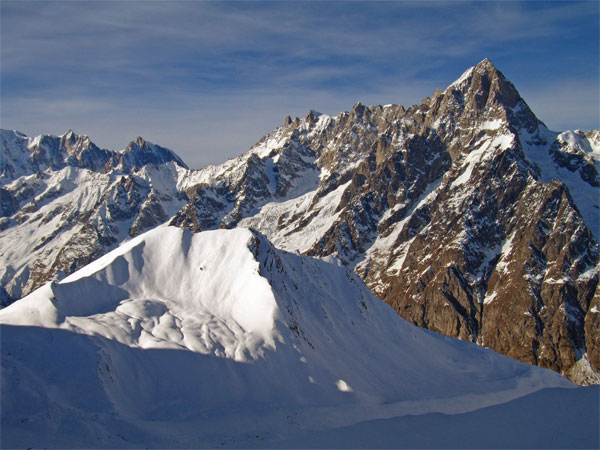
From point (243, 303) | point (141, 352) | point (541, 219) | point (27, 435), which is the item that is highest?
point (541, 219)

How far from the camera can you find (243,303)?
204 feet

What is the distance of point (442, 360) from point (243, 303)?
3950 cm

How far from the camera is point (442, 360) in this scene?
8400cm

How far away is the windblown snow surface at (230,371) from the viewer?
3834 centimetres

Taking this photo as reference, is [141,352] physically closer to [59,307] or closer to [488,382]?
[59,307]

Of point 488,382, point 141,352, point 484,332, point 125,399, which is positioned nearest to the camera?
point 125,399

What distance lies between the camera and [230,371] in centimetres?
5022

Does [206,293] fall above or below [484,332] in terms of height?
above

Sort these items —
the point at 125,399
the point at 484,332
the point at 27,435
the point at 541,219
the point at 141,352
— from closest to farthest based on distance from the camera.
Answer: the point at 27,435 → the point at 125,399 → the point at 141,352 → the point at 484,332 → the point at 541,219

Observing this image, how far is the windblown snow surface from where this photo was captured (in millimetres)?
38344

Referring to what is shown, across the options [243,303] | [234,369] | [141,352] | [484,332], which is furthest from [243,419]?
[484,332]

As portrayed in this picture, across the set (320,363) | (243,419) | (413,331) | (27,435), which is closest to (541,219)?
(413,331)

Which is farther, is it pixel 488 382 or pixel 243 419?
pixel 488 382

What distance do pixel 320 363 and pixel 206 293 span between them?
16.7 m
